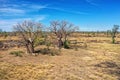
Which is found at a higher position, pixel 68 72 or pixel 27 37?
pixel 27 37

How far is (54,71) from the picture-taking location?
20906mm

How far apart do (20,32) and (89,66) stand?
1848 cm

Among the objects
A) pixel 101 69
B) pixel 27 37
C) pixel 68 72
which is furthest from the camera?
pixel 27 37

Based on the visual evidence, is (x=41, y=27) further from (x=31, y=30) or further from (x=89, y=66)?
(x=89, y=66)

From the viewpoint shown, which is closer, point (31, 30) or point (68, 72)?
point (68, 72)

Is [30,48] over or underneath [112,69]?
over

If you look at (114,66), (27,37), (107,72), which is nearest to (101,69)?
(107,72)

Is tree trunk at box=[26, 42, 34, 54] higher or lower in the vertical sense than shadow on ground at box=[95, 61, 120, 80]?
higher

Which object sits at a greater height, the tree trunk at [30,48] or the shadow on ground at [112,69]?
the tree trunk at [30,48]

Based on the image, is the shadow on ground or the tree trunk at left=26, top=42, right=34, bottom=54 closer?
the shadow on ground

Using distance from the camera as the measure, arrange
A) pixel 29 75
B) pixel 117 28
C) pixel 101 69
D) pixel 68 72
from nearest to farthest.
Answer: pixel 29 75
pixel 68 72
pixel 101 69
pixel 117 28

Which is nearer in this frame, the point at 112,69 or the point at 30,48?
the point at 112,69

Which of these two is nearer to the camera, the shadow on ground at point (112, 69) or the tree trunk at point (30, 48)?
the shadow on ground at point (112, 69)

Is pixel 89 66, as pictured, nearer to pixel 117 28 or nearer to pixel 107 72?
pixel 107 72
